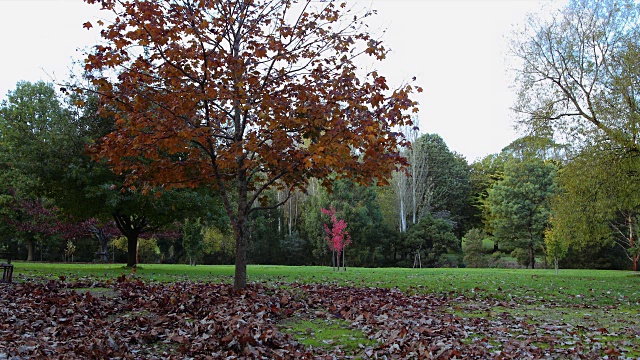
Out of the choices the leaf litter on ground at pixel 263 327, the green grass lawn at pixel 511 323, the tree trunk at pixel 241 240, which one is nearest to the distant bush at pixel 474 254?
the green grass lawn at pixel 511 323

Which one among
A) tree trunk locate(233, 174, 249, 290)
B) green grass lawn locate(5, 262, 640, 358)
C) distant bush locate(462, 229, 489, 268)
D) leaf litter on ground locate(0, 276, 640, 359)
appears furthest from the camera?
distant bush locate(462, 229, 489, 268)

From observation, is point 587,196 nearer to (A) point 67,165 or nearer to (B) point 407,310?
(B) point 407,310

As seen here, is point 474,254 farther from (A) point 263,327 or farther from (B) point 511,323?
(A) point 263,327

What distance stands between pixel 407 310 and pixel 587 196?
45.9 ft

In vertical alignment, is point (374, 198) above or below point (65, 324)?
above

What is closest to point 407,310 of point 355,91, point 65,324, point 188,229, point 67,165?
point 355,91

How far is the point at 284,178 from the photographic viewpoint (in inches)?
Result: 403

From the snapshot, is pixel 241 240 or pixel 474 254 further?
pixel 474 254

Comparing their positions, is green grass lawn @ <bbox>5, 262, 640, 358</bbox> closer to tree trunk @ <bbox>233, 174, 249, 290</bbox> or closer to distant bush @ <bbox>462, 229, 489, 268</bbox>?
tree trunk @ <bbox>233, 174, 249, 290</bbox>

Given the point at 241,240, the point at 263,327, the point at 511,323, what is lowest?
the point at 511,323

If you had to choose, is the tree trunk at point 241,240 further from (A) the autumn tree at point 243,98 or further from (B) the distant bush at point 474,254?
(B) the distant bush at point 474,254

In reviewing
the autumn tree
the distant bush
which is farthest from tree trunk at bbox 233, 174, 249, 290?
the distant bush

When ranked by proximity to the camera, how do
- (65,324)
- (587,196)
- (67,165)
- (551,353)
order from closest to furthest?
(551,353) < (65,324) < (67,165) < (587,196)

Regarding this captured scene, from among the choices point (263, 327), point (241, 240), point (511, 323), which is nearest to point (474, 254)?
point (241, 240)
